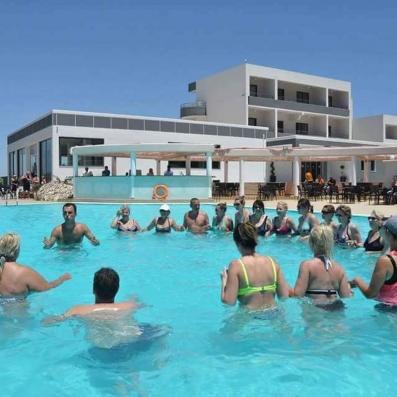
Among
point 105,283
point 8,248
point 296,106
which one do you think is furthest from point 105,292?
point 296,106

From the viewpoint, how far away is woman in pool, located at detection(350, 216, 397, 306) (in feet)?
13.8

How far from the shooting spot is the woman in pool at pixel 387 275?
4203 millimetres

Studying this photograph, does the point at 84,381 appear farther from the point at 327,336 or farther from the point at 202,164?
the point at 202,164

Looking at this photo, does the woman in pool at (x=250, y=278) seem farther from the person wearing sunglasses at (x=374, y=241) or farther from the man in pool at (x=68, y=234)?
the man in pool at (x=68, y=234)

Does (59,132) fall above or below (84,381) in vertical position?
above

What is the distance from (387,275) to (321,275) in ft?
1.87

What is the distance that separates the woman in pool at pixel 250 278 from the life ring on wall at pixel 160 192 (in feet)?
60.0

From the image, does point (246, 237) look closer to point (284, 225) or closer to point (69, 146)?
point (284, 225)

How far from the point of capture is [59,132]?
2681 cm

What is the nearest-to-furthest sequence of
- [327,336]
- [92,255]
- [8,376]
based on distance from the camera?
[8,376]
[327,336]
[92,255]

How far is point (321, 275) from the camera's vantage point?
14.7ft

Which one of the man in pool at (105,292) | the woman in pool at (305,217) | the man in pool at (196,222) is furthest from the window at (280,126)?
the man in pool at (105,292)

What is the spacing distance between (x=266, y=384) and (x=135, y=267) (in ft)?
16.7

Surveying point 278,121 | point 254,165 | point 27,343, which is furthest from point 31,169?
point 27,343
